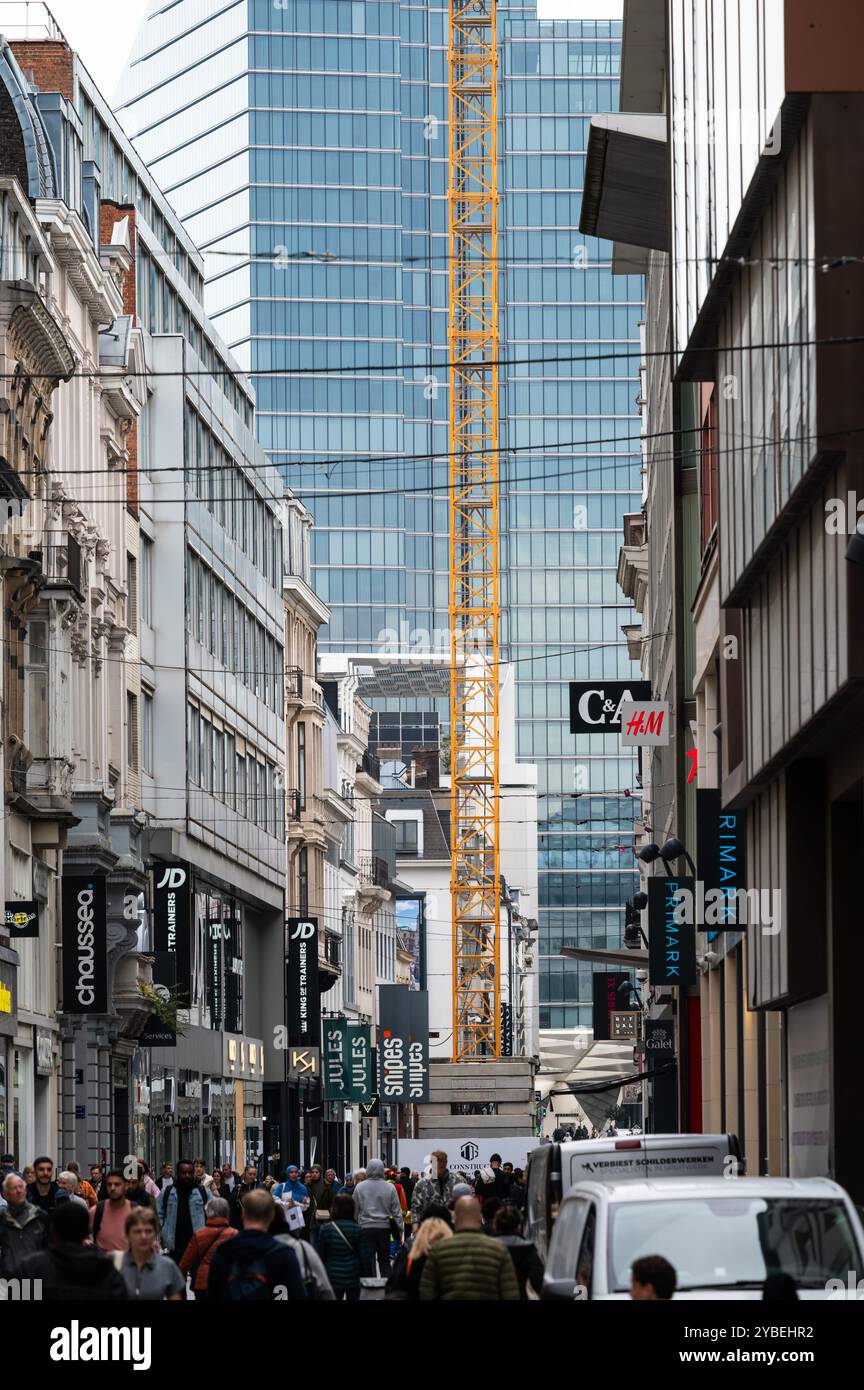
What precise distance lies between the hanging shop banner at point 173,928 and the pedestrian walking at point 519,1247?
39923 millimetres

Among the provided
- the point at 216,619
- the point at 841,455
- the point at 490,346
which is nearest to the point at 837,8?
the point at 841,455

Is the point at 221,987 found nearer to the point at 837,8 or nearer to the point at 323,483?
the point at 837,8

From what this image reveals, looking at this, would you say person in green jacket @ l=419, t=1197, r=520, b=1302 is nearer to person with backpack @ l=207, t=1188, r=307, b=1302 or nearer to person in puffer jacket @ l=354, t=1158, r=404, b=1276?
person with backpack @ l=207, t=1188, r=307, b=1302

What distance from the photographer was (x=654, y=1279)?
1020cm

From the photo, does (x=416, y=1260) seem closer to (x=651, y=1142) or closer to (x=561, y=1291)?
(x=651, y=1142)

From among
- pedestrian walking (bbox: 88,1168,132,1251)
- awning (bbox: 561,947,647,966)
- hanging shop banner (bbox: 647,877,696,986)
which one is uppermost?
hanging shop banner (bbox: 647,877,696,986)

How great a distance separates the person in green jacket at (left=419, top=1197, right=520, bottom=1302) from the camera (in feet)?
46.4

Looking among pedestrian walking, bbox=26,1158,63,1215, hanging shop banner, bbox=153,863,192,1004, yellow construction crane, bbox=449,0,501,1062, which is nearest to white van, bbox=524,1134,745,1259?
Answer: pedestrian walking, bbox=26,1158,63,1215

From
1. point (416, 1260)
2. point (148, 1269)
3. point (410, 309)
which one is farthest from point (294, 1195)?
point (410, 309)

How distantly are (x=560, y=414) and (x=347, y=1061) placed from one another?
120135 mm

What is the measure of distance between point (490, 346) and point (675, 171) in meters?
102

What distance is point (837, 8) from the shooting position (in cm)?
2142

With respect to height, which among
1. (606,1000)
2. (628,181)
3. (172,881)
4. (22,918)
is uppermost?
(628,181)

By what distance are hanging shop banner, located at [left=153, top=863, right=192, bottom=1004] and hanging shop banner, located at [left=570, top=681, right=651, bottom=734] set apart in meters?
11.2
